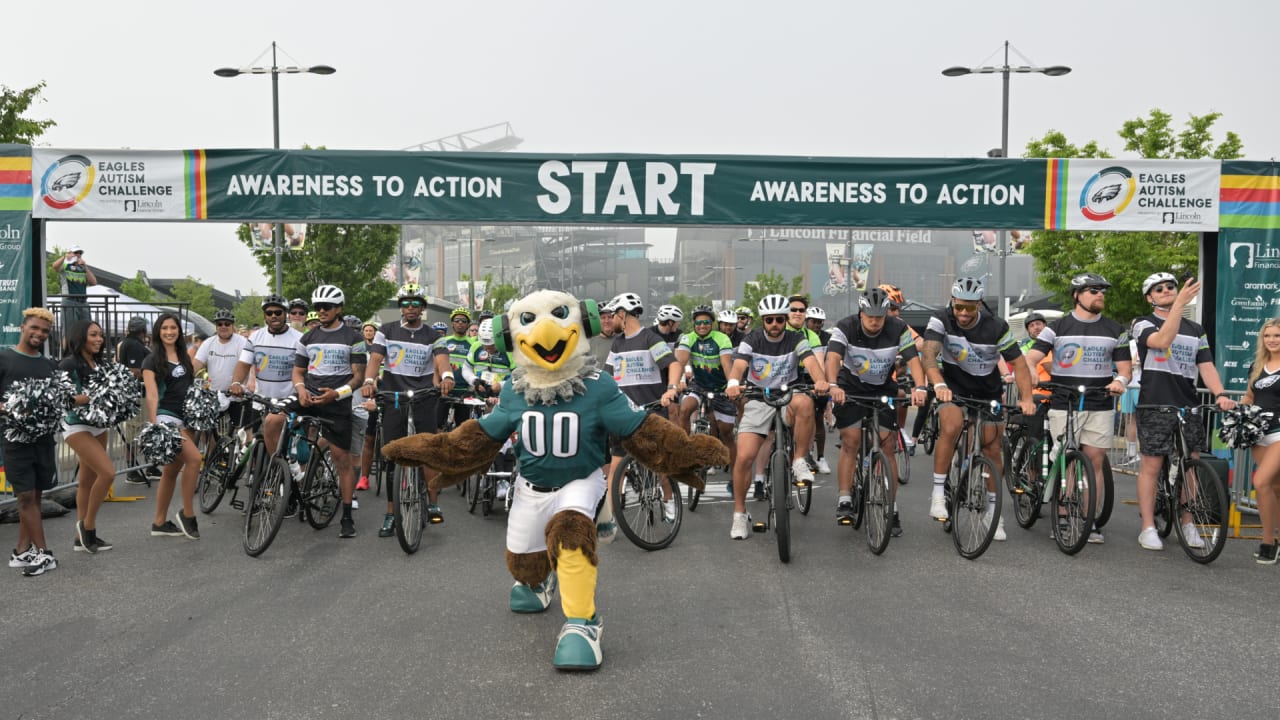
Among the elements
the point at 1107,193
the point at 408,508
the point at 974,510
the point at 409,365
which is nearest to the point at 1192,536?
the point at 974,510

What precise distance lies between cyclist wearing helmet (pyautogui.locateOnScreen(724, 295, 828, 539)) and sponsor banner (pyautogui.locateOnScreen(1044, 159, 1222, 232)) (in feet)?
11.0

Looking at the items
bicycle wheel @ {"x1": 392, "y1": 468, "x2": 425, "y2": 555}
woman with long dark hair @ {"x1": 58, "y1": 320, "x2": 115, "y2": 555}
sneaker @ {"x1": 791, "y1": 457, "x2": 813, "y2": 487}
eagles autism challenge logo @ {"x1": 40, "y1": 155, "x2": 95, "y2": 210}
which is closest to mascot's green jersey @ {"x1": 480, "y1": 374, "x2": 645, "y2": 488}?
bicycle wheel @ {"x1": 392, "y1": 468, "x2": 425, "y2": 555}

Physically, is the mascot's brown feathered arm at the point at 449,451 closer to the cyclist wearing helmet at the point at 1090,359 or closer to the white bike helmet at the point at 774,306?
the white bike helmet at the point at 774,306

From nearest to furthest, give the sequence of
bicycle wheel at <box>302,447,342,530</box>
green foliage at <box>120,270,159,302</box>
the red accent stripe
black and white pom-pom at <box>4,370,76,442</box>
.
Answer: black and white pom-pom at <box>4,370,76,442</box> < bicycle wheel at <box>302,447,342,530</box> < the red accent stripe < green foliage at <box>120,270,159,302</box>

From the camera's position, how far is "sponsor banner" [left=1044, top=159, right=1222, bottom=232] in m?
9.77

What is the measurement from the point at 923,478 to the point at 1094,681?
24.7 feet

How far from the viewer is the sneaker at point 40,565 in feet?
22.7

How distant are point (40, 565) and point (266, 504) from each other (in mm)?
1524

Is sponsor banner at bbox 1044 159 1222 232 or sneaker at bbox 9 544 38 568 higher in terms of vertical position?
sponsor banner at bbox 1044 159 1222 232

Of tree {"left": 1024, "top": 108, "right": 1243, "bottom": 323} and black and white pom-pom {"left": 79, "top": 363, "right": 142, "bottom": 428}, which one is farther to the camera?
tree {"left": 1024, "top": 108, "right": 1243, "bottom": 323}

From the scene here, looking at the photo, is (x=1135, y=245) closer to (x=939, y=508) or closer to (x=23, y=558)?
(x=939, y=508)

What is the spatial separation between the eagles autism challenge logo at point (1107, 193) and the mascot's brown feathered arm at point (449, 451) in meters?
7.07

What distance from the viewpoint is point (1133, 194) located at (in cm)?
982

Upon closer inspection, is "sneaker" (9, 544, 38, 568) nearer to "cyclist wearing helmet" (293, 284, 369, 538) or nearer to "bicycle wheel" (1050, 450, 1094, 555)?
"cyclist wearing helmet" (293, 284, 369, 538)
